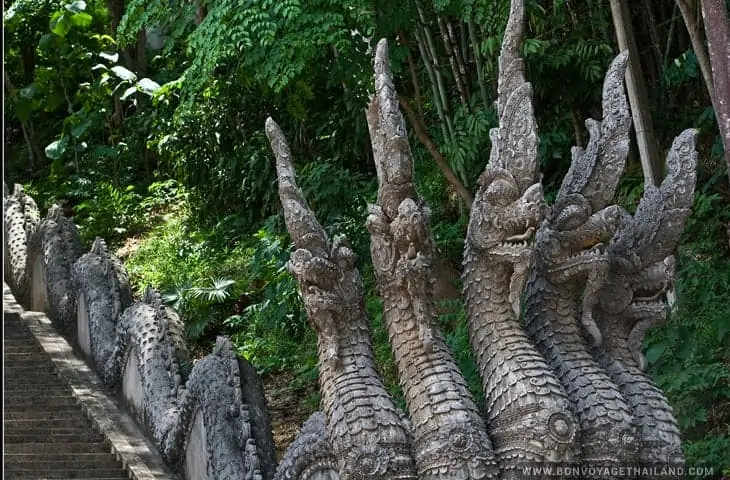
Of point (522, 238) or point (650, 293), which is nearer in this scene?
point (522, 238)

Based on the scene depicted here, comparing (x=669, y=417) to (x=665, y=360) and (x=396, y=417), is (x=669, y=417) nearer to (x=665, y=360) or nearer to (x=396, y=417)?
(x=396, y=417)

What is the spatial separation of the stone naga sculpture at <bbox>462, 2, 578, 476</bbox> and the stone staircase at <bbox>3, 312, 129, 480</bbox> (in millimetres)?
3779

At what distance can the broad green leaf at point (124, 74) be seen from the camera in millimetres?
18219

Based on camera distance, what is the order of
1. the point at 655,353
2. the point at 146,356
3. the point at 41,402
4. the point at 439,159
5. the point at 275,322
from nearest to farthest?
the point at 655,353
the point at 146,356
the point at 41,402
the point at 439,159
the point at 275,322

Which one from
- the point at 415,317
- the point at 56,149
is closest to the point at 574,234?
the point at 415,317

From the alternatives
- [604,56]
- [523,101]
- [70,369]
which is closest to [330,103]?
[604,56]

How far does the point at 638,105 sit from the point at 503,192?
12.7 ft

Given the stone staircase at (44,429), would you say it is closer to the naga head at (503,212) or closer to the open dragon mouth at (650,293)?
the naga head at (503,212)

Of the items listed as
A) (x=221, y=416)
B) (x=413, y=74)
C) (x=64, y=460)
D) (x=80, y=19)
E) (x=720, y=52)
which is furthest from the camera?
(x=80, y=19)

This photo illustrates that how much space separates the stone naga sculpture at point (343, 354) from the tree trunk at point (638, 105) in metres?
3.75

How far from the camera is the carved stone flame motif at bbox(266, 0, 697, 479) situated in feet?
20.5

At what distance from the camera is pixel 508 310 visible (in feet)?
21.6

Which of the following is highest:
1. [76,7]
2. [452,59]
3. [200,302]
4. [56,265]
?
[76,7]

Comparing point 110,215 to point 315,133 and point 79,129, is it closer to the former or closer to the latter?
point 79,129
